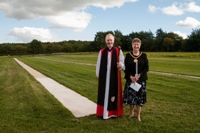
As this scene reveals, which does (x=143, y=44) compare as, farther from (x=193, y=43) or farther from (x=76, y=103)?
(x=76, y=103)

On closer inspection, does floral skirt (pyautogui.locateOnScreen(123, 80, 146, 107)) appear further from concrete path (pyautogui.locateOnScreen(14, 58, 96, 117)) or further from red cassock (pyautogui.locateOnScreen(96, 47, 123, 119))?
concrete path (pyautogui.locateOnScreen(14, 58, 96, 117))

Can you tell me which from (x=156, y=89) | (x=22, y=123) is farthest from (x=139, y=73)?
(x=156, y=89)

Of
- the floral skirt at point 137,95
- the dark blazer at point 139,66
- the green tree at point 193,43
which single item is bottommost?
the floral skirt at point 137,95

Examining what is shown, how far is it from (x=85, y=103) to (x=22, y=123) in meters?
2.14

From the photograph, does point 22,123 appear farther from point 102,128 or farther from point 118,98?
point 118,98

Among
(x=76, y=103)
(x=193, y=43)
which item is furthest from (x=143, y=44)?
(x=76, y=103)

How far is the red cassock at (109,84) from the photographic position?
4941mm

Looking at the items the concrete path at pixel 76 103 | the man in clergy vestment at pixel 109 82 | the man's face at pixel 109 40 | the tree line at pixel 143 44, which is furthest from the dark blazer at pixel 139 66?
the tree line at pixel 143 44

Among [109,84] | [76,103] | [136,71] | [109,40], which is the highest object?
[109,40]

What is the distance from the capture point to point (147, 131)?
13.8ft

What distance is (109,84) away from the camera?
493cm

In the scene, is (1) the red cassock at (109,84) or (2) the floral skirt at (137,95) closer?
(2) the floral skirt at (137,95)

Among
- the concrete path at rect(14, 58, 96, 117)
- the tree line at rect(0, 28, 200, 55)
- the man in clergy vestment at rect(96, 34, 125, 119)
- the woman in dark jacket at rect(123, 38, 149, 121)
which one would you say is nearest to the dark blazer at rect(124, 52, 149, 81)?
the woman in dark jacket at rect(123, 38, 149, 121)

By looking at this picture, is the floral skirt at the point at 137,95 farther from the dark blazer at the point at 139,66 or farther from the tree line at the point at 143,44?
the tree line at the point at 143,44
